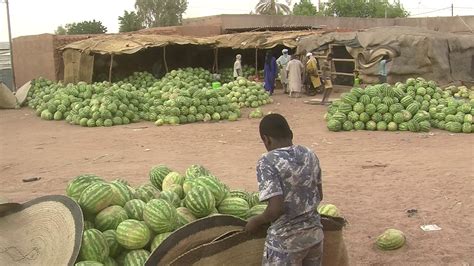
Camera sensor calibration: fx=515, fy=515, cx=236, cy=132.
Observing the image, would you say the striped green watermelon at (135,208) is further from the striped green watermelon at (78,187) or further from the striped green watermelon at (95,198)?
the striped green watermelon at (78,187)

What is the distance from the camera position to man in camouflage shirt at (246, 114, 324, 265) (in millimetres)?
2990

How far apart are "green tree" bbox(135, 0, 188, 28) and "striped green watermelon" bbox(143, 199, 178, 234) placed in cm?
5053

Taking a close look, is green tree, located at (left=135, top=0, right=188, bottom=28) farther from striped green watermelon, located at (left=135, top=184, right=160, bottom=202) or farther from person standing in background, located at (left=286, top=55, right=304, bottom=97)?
striped green watermelon, located at (left=135, top=184, right=160, bottom=202)

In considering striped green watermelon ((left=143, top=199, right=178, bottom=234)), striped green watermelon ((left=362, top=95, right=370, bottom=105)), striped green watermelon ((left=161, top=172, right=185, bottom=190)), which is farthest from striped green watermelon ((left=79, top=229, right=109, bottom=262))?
striped green watermelon ((left=362, top=95, right=370, bottom=105))

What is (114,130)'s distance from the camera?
12.8 m

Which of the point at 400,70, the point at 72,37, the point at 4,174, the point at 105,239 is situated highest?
the point at 72,37

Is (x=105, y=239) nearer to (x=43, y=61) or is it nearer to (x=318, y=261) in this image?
(x=318, y=261)

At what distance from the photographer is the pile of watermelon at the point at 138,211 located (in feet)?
11.6

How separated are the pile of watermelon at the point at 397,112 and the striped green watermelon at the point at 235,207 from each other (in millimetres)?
7924

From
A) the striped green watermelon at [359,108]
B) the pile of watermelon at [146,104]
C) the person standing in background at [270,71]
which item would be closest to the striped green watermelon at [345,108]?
the striped green watermelon at [359,108]

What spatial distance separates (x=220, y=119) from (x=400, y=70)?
6580mm

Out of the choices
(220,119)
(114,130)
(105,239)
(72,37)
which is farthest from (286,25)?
(105,239)

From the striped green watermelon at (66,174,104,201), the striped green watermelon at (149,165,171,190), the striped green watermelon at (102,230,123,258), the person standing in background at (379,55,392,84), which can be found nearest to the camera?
the striped green watermelon at (102,230,123,258)

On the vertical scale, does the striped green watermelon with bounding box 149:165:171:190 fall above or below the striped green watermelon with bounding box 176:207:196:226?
above
